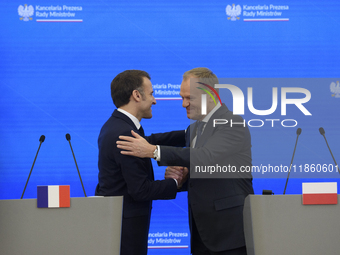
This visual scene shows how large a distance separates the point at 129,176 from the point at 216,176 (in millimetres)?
497

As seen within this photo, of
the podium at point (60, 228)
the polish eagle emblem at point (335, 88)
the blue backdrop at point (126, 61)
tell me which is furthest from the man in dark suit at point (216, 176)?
the polish eagle emblem at point (335, 88)

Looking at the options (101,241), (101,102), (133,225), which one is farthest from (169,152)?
(101,102)

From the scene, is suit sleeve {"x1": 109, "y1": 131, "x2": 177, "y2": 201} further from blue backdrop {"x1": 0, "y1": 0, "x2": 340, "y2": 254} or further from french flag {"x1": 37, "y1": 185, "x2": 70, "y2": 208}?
blue backdrop {"x1": 0, "y1": 0, "x2": 340, "y2": 254}

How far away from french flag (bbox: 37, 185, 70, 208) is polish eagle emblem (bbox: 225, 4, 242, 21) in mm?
2470

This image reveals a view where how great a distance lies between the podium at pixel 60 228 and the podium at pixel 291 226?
65 centimetres

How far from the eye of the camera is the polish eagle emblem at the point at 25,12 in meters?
3.44

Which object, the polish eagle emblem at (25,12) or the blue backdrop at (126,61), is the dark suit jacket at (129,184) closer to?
the blue backdrop at (126,61)

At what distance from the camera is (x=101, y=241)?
1647 millimetres

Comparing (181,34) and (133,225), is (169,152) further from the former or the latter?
(181,34)

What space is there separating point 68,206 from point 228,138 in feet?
3.09

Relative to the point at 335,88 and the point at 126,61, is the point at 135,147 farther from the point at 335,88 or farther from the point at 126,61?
the point at 335,88

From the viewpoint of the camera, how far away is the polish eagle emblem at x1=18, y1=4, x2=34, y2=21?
344cm

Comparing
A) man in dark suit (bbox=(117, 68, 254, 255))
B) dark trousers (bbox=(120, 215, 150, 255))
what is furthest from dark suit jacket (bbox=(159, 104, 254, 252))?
dark trousers (bbox=(120, 215, 150, 255))

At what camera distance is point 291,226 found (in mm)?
1594
